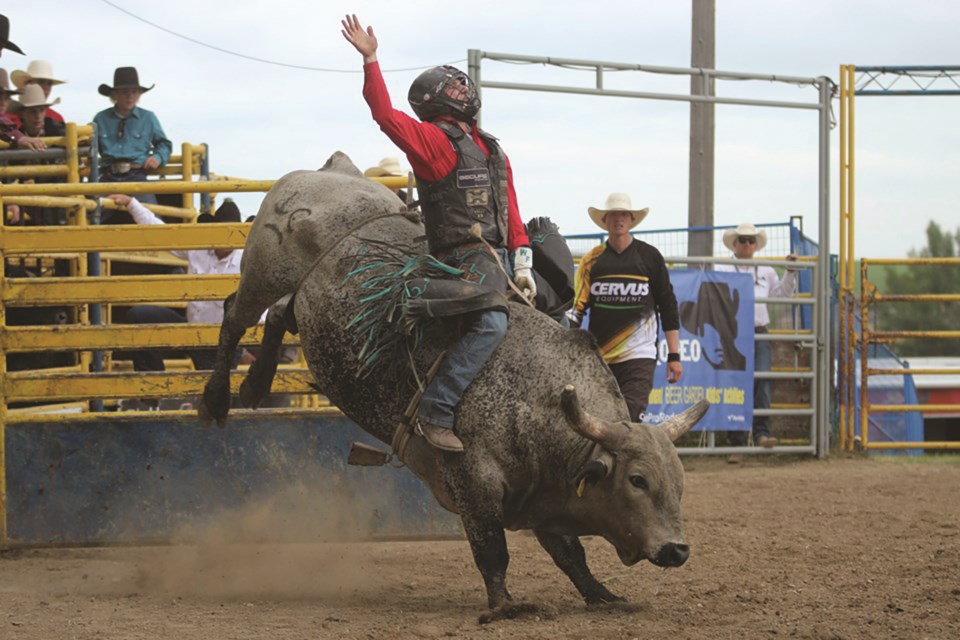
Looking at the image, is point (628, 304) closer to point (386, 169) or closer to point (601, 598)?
point (601, 598)

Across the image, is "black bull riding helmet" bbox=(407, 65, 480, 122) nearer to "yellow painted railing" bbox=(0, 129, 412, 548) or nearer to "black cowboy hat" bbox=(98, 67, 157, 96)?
"yellow painted railing" bbox=(0, 129, 412, 548)

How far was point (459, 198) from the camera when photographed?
213 inches

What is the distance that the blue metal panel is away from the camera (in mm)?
6859

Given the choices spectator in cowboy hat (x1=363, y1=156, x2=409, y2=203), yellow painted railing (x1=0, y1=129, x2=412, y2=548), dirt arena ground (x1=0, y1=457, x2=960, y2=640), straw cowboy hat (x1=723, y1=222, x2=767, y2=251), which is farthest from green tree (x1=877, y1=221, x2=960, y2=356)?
yellow painted railing (x1=0, y1=129, x2=412, y2=548)

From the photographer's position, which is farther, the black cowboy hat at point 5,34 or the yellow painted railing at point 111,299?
the black cowboy hat at point 5,34

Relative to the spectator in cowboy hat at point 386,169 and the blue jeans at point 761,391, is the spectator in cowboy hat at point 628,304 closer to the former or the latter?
the spectator in cowboy hat at point 386,169

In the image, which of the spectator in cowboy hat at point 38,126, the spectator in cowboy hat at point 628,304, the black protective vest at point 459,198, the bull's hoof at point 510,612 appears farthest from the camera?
the spectator in cowboy hat at point 38,126

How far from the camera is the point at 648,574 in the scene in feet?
20.3

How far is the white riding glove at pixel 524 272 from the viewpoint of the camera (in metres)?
5.60

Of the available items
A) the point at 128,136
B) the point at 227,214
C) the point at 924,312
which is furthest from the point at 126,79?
the point at 924,312

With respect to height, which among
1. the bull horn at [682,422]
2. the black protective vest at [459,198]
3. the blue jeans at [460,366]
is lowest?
the bull horn at [682,422]

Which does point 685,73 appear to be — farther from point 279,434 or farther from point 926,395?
point 926,395

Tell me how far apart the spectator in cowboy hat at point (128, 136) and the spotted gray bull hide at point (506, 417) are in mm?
3579

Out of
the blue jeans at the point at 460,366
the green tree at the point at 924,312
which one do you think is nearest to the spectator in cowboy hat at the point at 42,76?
the blue jeans at the point at 460,366
